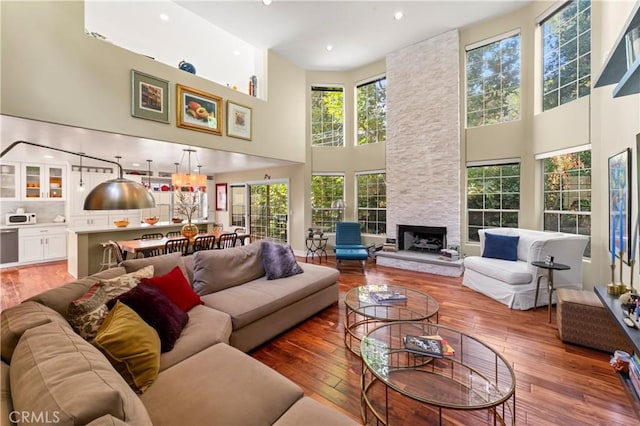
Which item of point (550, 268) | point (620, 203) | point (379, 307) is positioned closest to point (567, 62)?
point (620, 203)

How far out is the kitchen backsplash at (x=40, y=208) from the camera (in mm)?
5668

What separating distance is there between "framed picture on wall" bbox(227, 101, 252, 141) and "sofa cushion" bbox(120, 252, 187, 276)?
299 cm

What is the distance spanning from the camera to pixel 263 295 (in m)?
2.56

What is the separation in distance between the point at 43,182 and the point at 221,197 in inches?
165

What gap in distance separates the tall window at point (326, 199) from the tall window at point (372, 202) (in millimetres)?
509

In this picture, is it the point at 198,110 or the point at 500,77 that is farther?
the point at 500,77

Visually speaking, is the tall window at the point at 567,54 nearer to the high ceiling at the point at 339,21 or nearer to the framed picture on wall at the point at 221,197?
the high ceiling at the point at 339,21

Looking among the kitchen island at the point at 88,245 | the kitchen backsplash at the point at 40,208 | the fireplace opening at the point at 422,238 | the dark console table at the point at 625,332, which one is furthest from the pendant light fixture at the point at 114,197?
the kitchen backsplash at the point at 40,208

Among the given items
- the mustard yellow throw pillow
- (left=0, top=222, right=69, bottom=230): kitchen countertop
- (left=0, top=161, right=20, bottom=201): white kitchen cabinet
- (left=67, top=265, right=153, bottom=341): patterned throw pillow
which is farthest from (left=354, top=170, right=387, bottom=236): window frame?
(left=0, top=161, right=20, bottom=201): white kitchen cabinet

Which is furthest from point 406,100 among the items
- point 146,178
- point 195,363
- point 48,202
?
point 48,202

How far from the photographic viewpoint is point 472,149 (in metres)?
5.18

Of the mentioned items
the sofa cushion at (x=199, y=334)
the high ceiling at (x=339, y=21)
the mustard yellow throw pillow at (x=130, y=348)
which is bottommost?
the sofa cushion at (x=199, y=334)

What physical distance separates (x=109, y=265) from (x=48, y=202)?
11.1 feet

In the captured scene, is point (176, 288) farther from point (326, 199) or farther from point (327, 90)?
point (327, 90)
